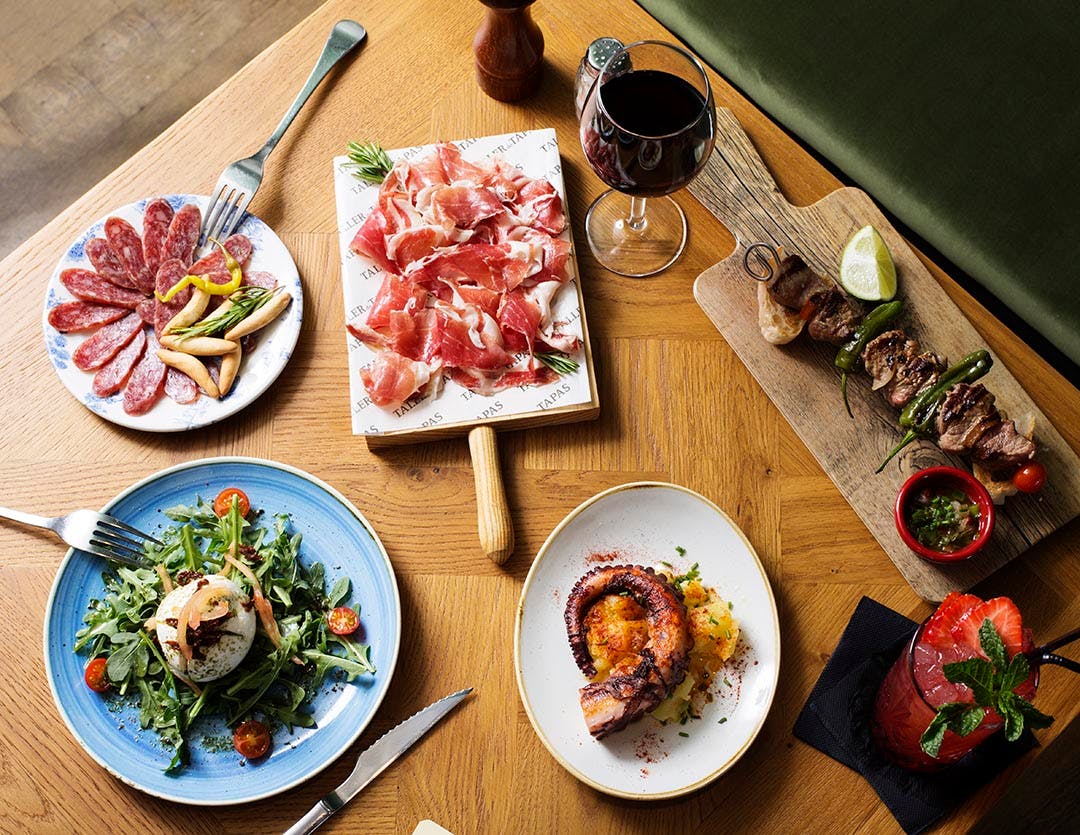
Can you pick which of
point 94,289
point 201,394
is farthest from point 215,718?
point 94,289

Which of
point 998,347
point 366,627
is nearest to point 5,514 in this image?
Result: point 366,627

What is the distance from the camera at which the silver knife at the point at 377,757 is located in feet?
5.04

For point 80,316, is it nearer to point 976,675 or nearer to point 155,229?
point 155,229

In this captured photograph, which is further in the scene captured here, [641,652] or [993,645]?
[641,652]

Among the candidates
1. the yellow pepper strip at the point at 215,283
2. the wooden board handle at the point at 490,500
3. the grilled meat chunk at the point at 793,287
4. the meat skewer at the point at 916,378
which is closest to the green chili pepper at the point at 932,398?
the meat skewer at the point at 916,378

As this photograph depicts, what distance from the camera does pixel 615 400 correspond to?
5.90 ft

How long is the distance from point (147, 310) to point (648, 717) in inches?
45.8

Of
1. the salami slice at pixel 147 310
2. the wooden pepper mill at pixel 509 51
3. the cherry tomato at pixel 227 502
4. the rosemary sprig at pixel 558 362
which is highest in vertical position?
the wooden pepper mill at pixel 509 51

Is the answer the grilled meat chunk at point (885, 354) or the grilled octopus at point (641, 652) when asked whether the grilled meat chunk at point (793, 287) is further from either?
the grilled octopus at point (641, 652)

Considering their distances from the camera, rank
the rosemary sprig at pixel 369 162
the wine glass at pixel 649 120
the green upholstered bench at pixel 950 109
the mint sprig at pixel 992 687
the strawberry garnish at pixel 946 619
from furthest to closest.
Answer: the green upholstered bench at pixel 950 109
the rosemary sprig at pixel 369 162
the wine glass at pixel 649 120
the strawberry garnish at pixel 946 619
the mint sprig at pixel 992 687

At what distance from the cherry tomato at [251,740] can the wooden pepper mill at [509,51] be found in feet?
4.26

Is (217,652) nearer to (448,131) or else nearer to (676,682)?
(676,682)

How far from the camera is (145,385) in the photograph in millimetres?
1739

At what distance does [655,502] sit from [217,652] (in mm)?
763
